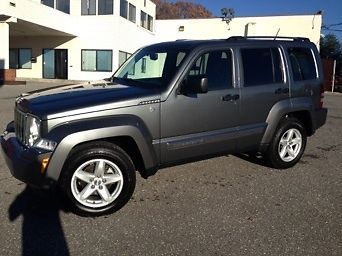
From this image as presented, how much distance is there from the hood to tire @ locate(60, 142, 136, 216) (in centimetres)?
42

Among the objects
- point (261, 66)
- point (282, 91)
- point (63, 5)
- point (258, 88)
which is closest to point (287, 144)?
point (282, 91)

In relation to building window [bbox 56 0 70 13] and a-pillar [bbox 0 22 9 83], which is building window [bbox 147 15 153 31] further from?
a-pillar [bbox 0 22 9 83]

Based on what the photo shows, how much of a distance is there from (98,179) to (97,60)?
2769 cm

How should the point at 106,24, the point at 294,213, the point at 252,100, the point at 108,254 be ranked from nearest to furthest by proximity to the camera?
the point at 108,254
the point at 294,213
the point at 252,100
the point at 106,24

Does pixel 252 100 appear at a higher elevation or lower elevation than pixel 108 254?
higher

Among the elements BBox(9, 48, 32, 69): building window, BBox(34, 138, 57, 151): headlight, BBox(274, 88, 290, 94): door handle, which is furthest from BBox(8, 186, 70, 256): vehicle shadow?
BBox(9, 48, 32, 69): building window

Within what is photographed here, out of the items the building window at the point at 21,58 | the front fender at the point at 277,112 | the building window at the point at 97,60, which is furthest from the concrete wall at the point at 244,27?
the front fender at the point at 277,112

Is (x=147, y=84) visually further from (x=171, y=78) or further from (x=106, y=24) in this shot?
(x=106, y=24)

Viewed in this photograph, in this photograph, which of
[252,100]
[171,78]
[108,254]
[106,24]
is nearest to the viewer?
[108,254]

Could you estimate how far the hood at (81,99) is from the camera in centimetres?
434

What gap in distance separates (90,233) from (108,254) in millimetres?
470

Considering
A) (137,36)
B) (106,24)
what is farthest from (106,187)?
(137,36)

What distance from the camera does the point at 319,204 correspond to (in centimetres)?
493

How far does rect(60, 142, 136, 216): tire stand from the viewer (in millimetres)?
4340
